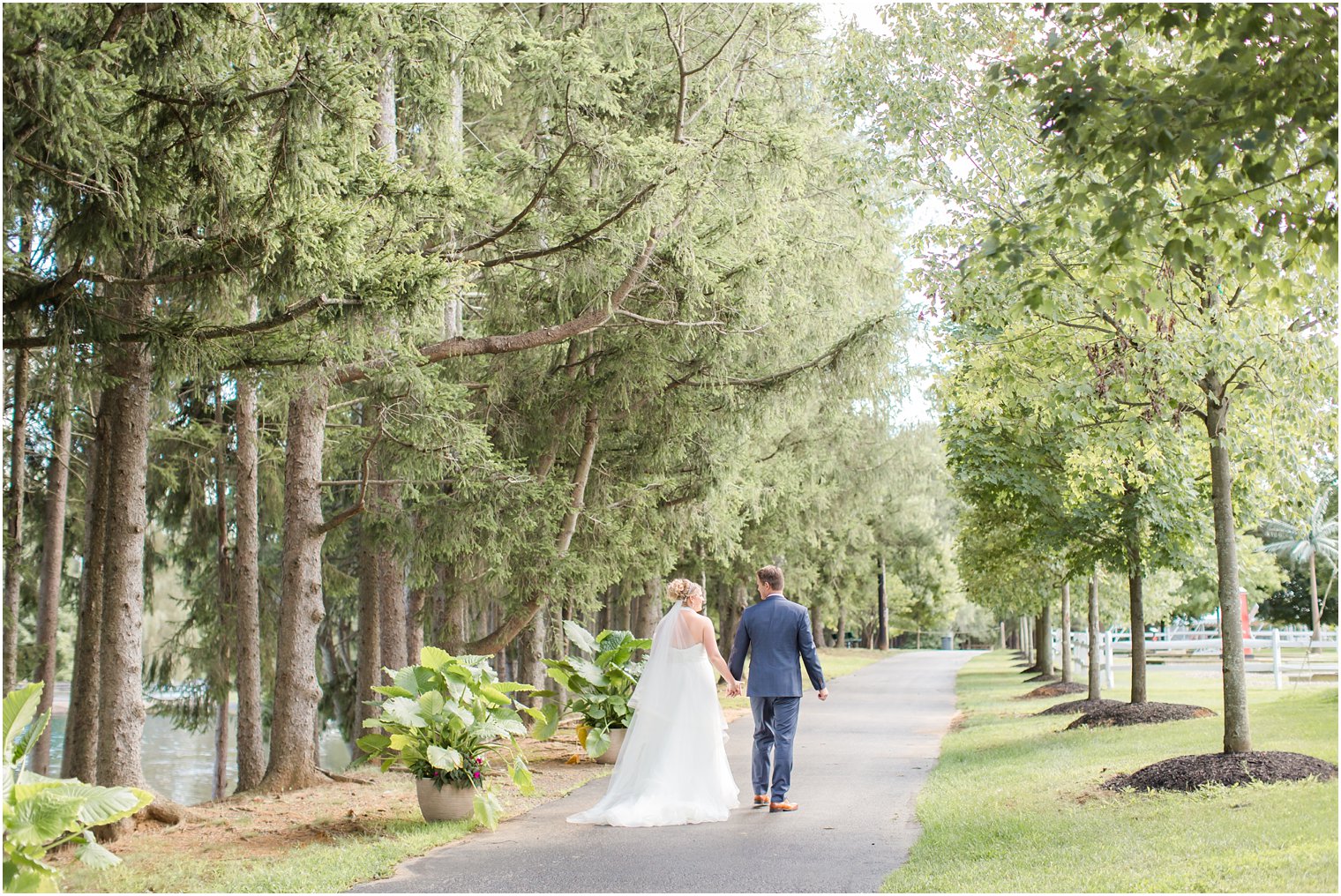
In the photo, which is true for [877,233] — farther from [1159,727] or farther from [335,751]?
[335,751]

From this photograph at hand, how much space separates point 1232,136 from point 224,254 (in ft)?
19.5

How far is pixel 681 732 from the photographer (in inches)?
364

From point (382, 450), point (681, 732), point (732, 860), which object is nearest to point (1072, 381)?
point (681, 732)

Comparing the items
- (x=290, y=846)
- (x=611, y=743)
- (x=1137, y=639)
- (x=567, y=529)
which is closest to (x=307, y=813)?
(x=290, y=846)

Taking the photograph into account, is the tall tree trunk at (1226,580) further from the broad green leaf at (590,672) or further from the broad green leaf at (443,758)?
the broad green leaf at (590,672)

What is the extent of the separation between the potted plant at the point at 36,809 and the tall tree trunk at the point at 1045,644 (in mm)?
27535

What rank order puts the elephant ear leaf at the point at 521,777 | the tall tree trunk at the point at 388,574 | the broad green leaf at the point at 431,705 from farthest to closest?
the tall tree trunk at the point at 388,574, the elephant ear leaf at the point at 521,777, the broad green leaf at the point at 431,705

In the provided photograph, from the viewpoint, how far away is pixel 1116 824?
771cm

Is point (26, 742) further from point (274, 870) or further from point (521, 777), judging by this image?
point (521, 777)

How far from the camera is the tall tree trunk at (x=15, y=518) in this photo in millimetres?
13219

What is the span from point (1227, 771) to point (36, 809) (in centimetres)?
804

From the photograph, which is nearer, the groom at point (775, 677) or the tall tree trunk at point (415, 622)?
the groom at point (775, 677)

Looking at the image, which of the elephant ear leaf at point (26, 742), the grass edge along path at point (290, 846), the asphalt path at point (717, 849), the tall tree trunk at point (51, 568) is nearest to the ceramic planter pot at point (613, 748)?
the asphalt path at point (717, 849)

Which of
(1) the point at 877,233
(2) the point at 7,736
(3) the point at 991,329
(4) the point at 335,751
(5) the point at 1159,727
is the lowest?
(4) the point at 335,751
